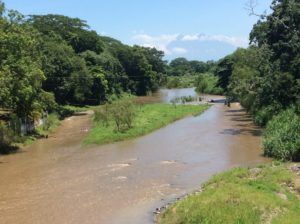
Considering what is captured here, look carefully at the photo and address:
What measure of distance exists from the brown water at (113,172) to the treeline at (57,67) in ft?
14.4

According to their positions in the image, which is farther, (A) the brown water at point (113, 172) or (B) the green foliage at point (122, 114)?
(B) the green foliage at point (122, 114)

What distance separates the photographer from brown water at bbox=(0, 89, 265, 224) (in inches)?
800

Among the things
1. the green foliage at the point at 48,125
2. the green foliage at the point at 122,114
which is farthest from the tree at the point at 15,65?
the green foliage at the point at 122,114

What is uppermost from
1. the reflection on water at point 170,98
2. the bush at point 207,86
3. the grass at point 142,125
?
the bush at point 207,86

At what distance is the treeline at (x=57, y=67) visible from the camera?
34.9 metres

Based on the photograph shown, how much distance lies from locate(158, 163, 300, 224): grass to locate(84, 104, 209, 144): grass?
19.8 m

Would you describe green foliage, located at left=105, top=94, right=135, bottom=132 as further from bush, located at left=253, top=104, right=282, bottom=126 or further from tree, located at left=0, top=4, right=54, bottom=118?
bush, located at left=253, top=104, right=282, bottom=126

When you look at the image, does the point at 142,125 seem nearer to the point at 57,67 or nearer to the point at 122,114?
the point at 122,114

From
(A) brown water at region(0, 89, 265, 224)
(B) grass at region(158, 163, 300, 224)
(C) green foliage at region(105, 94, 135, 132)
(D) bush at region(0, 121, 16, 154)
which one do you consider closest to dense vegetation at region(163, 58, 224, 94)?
(C) green foliage at region(105, 94, 135, 132)

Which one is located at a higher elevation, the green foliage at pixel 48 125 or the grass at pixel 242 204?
Result: the green foliage at pixel 48 125

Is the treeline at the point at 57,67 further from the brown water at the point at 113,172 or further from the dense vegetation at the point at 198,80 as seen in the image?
the dense vegetation at the point at 198,80

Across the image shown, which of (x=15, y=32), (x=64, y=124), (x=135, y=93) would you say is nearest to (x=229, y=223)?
(x=15, y=32)

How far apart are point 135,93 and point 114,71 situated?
17.9 metres

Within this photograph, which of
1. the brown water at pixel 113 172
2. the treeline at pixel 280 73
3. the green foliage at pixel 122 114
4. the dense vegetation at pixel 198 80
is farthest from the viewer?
the dense vegetation at pixel 198 80
